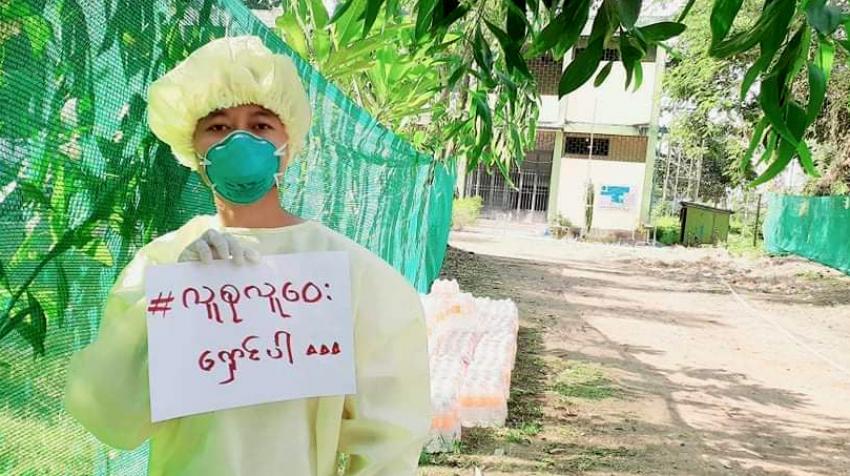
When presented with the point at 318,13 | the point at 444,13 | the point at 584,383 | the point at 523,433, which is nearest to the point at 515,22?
the point at 444,13

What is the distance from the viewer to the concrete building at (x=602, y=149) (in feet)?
70.3

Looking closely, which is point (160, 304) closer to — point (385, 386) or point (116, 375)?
point (116, 375)

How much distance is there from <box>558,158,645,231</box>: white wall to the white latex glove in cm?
2105

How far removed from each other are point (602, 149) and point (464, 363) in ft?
60.4

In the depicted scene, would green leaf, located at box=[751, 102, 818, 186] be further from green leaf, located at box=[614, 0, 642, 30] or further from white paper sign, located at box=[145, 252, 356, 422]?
white paper sign, located at box=[145, 252, 356, 422]

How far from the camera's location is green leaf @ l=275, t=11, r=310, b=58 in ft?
9.87

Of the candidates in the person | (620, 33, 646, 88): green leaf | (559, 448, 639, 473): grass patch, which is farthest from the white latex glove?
(559, 448, 639, 473): grass patch

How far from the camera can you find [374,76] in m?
4.37

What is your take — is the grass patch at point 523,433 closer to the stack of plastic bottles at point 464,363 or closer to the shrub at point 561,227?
the stack of plastic bottles at point 464,363

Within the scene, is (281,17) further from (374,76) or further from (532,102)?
(532,102)

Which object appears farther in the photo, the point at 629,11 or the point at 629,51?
the point at 629,51

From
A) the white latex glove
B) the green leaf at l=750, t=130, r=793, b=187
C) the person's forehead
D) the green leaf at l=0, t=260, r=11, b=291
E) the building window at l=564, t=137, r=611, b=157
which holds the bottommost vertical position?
the green leaf at l=0, t=260, r=11, b=291

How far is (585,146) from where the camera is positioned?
22.4 metres

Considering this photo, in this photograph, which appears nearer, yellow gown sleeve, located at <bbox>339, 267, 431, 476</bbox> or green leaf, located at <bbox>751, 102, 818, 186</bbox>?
green leaf, located at <bbox>751, 102, 818, 186</bbox>
